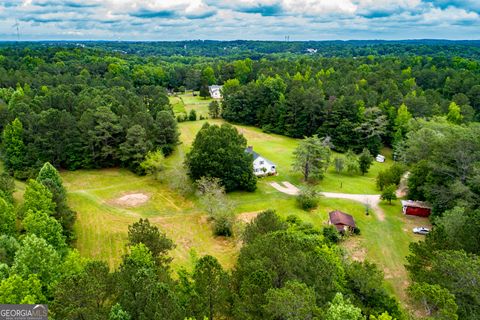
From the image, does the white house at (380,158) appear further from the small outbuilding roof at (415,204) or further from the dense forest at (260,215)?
the small outbuilding roof at (415,204)

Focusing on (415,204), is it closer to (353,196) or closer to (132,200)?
(353,196)

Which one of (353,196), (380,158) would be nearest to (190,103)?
(380,158)

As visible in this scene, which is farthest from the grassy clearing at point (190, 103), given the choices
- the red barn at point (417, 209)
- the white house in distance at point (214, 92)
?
the red barn at point (417, 209)

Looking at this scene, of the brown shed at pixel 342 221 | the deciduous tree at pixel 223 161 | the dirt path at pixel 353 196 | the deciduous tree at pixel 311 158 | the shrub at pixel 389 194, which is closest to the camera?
the brown shed at pixel 342 221

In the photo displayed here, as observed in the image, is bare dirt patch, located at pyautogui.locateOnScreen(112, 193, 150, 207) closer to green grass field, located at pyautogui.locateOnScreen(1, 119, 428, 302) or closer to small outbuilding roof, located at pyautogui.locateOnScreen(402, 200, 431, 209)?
green grass field, located at pyautogui.locateOnScreen(1, 119, 428, 302)

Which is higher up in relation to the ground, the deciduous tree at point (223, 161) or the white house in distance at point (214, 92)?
the white house in distance at point (214, 92)

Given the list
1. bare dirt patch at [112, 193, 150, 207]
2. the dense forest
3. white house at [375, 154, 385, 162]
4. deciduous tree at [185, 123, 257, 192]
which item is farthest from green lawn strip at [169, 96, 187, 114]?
bare dirt patch at [112, 193, 150, 207]

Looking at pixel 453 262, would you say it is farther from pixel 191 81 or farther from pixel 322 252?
pixel 191 81

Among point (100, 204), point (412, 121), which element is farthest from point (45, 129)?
point (412, 121)
